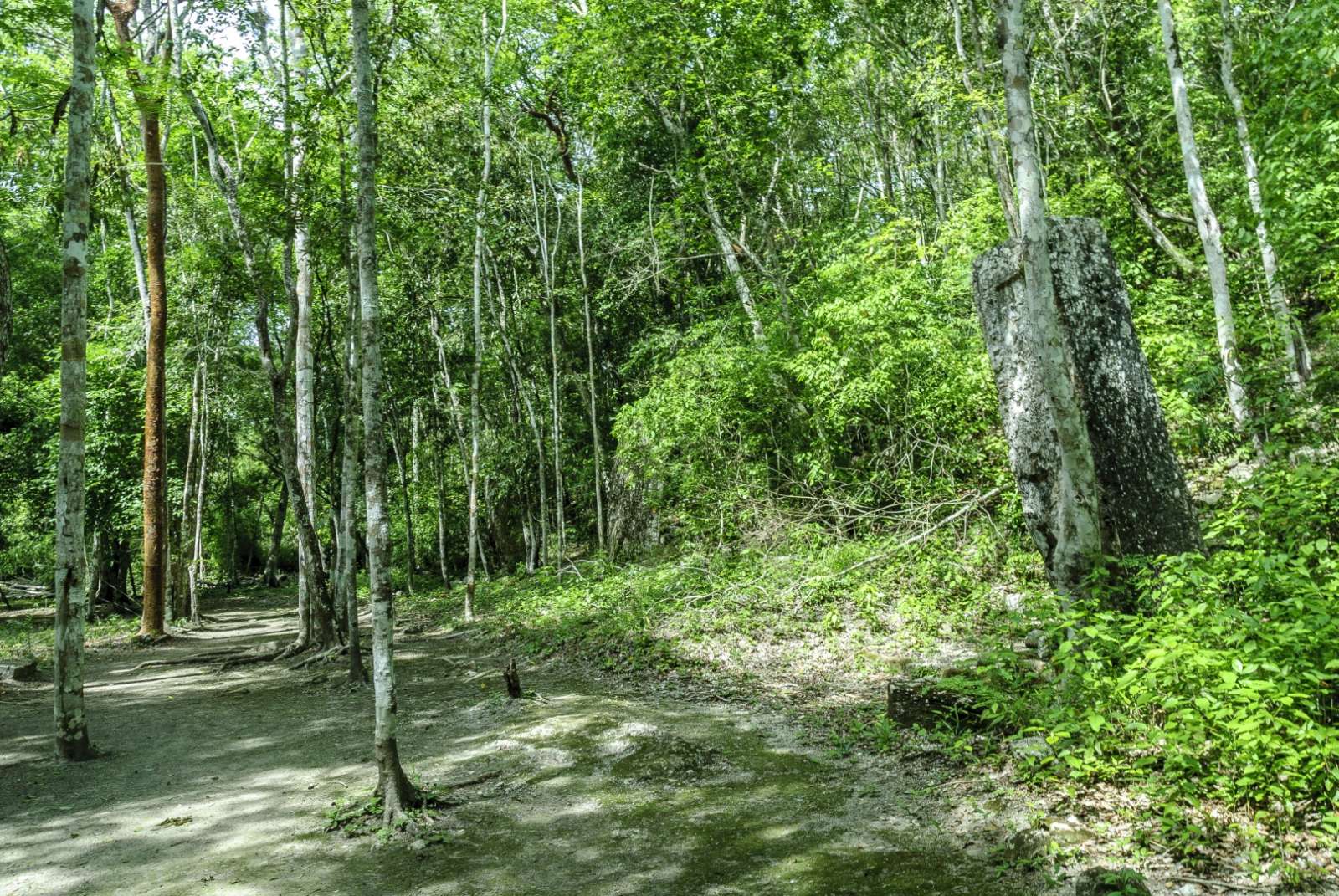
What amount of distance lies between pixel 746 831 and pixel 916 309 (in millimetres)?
9326

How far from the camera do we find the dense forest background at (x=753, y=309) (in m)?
5.57

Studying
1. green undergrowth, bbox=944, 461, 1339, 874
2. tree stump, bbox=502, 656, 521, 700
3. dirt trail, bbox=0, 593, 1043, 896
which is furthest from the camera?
tree stump, bbox=502, 656, 521, 700

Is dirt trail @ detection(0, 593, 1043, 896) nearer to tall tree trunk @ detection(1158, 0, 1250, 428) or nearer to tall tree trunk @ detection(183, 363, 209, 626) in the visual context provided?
tall tree trunk @ detection(1158, 0, 1250, 428)

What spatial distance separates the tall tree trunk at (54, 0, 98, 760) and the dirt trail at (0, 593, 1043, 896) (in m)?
0.60

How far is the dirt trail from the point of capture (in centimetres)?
452

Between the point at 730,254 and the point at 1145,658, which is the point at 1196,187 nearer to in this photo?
the point at 730,254

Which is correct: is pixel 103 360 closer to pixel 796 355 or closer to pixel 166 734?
pixel 166 734

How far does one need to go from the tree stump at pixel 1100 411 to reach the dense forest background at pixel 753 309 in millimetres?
434

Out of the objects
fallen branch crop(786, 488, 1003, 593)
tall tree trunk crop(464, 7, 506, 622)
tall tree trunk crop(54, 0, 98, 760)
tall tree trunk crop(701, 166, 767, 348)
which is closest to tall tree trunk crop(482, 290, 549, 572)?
tall tree trunk crop(464, 7, 506, 622)

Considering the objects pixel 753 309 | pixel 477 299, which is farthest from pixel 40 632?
pixel 753 309

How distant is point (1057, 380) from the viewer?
231 inches

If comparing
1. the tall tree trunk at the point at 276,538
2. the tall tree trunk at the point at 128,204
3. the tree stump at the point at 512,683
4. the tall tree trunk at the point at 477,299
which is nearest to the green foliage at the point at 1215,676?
the tree stump at the point at 512,683

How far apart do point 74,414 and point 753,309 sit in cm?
1080

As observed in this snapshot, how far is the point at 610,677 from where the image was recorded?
10062 mm
